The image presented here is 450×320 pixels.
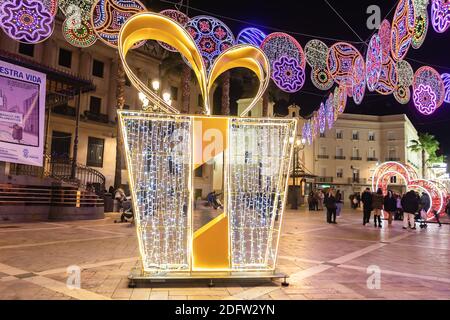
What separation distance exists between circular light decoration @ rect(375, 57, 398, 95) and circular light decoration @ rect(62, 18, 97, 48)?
26.6 feet

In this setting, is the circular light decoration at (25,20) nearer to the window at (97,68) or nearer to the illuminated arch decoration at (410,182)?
the illuminated arch decoration at (410,182)

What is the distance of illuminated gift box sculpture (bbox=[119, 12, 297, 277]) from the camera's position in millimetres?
5340

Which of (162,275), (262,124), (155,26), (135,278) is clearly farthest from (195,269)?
(155,26)

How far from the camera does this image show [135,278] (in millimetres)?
5000

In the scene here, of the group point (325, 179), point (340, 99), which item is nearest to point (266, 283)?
point (340, 99)

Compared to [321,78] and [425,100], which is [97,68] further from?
[425,100]

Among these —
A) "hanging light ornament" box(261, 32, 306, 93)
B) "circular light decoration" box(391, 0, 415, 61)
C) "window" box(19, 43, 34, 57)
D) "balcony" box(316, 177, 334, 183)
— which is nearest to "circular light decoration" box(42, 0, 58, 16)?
"hanging light ornament" box(261, 32, 306, 93)

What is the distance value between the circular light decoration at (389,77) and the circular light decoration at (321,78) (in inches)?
55.8

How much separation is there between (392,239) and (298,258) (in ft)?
16.5

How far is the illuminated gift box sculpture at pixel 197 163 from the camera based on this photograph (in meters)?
5.34

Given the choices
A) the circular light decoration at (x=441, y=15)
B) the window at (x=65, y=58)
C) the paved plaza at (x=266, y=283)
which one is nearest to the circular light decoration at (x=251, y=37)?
the circular light decoration at (x=441, y=15)

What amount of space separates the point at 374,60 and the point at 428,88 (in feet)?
7.11

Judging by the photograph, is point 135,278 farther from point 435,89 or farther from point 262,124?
point 435,89

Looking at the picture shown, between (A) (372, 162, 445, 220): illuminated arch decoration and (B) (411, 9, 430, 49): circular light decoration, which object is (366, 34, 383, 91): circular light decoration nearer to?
(B) (411, 9, 430, 49): circular light decoration
